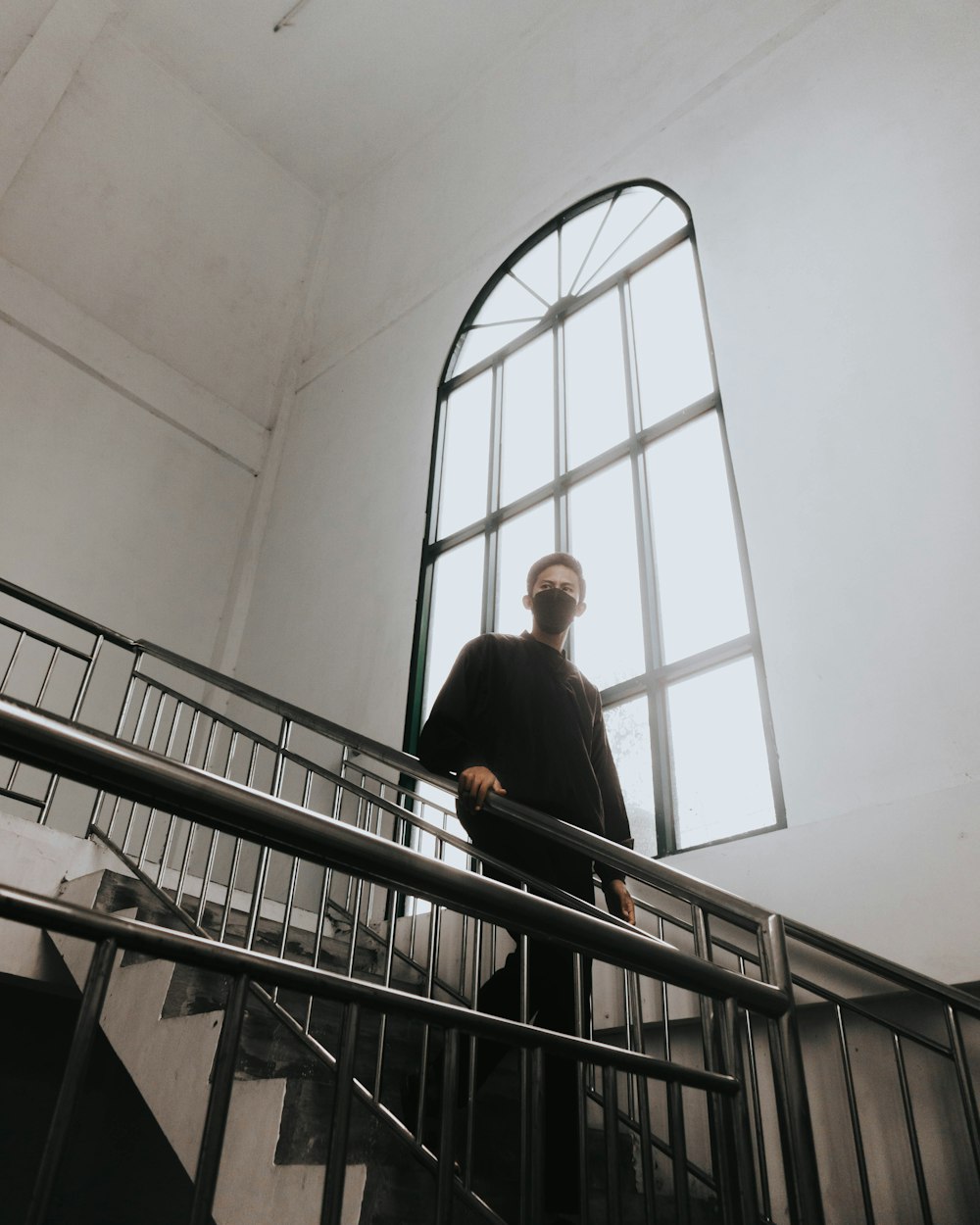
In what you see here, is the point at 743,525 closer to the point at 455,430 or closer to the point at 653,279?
the point at 653,279

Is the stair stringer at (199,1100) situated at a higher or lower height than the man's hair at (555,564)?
lower

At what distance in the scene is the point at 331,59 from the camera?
7418 millimetres

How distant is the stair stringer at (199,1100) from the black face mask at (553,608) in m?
1.40

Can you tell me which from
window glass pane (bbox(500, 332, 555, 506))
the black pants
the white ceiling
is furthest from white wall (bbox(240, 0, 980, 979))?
the black pants

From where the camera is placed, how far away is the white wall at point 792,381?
2979 millimetres

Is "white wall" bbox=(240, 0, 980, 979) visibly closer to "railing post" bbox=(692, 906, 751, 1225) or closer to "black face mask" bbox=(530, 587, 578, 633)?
"black face mask" bbox=(530, 587, 578, 633)

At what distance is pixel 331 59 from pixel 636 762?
6.33 metres

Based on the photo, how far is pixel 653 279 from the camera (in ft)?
16.8

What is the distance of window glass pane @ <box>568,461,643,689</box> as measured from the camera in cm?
414

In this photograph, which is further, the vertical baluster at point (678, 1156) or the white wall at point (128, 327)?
the white wall at point (128, 327)

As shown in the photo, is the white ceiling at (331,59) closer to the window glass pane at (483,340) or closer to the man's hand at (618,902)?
the window glass pane at (483,340)

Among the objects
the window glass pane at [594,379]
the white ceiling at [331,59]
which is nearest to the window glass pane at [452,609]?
the window glass pane at [594,379]

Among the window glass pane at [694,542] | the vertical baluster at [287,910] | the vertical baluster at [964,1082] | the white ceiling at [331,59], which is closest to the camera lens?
the vertical baluster at [964,1082]

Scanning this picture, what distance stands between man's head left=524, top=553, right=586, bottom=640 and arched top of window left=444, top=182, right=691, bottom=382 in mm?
2938
